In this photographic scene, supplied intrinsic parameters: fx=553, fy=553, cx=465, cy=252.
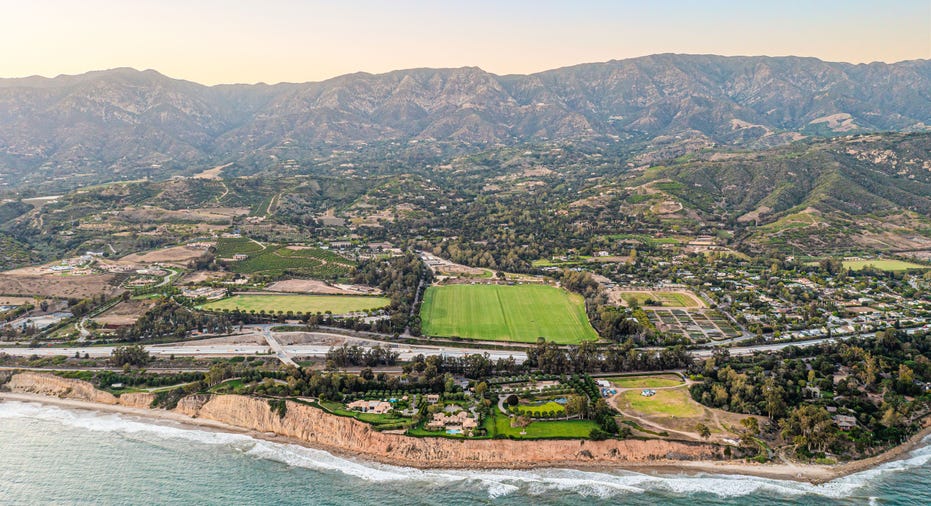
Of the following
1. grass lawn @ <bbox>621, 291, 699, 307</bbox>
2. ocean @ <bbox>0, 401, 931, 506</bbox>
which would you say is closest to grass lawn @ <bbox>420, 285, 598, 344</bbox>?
grass lawn @ <bbox>621, 291, 699, 307</bbox>

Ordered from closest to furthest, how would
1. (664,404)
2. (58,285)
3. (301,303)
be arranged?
(664,404), (301,303), (58,285)

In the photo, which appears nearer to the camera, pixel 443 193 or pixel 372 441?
pixel 372 441

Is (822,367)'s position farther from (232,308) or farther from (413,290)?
(232,308)

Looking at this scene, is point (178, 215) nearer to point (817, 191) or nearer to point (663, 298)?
point (663, 298)

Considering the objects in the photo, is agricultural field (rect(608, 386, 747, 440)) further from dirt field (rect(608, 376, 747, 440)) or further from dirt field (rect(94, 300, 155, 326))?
dirt field (rect(94, 300, 155, 326))

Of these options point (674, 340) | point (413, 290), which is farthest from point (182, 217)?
point (674, 340)

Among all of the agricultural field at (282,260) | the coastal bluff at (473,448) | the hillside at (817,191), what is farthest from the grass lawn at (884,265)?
the agricultural field at (282,260)

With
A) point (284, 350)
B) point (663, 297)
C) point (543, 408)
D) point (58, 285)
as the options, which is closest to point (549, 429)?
point (543, 408)
